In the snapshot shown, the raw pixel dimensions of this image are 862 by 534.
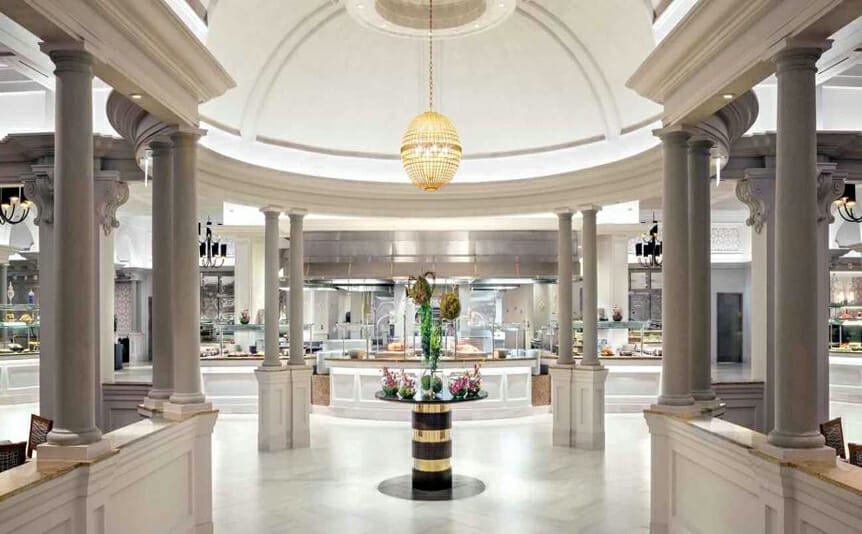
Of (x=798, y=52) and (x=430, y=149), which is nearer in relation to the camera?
(x=798, y=52)

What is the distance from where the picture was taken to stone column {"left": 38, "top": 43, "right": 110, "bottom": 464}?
4.11 meters

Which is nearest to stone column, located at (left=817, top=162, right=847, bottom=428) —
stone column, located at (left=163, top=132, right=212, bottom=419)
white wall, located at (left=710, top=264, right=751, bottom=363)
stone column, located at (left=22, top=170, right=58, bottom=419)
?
stone column, located at (left=163, top=132, right=212, bottom=419)

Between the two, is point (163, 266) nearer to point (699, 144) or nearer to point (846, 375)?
point (699, 144)

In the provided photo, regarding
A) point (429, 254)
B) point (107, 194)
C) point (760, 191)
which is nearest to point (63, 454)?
point (107, 194)

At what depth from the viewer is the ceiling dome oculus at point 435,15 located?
7.32 m

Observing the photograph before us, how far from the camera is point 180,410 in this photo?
5711 mm

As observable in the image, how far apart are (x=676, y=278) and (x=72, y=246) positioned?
431cm

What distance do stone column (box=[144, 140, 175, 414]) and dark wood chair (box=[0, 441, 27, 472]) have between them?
1.19 meters

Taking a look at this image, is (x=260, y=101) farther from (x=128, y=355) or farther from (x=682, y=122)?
(x=128, y=355)

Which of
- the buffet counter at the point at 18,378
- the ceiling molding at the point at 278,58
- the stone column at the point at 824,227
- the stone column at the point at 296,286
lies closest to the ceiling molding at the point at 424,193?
the stone column at the point at 296,286

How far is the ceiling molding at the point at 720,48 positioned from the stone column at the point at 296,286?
5.75 metres

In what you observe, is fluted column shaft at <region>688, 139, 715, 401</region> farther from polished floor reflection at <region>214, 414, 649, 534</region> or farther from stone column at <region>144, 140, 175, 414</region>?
stone column at <region>144, 140, 175, 414</region>

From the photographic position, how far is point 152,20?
4637 mm

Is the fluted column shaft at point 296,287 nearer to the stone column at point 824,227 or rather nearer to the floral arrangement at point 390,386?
the floral arrangement at point 390,386
